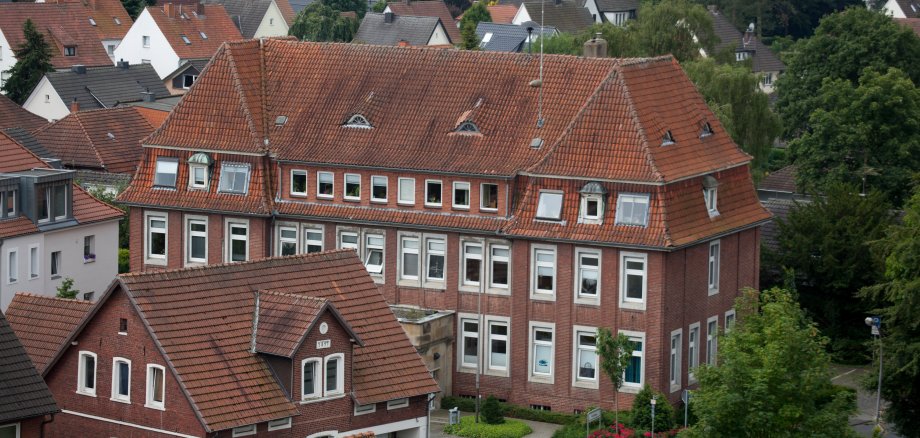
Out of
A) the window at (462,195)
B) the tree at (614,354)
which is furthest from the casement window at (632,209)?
the window at (462,195)

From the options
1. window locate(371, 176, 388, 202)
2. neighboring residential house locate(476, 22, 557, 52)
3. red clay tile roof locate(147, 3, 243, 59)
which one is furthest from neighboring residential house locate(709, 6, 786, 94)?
window locate(371, 176, 388, 202)

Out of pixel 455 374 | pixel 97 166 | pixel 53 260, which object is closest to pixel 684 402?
pixel 455 374

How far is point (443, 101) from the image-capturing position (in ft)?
267

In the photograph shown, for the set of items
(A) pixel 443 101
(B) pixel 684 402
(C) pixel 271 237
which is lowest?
(B) pixel 684 402

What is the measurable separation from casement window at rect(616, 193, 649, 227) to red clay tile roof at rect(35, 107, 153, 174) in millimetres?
35249

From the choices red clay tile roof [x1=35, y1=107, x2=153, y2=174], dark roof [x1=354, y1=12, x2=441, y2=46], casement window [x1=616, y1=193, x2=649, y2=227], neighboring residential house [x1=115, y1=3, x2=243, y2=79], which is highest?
dark roof [x1=354, y1=12, x2=441, y2=46]

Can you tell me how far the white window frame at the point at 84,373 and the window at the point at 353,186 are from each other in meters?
18.5

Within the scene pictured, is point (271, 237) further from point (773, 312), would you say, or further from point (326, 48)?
point (773, 312)

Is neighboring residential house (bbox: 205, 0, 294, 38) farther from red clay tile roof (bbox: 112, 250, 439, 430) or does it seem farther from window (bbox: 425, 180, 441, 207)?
red clay tile roof (bbox: 112, 250, 439, 430)

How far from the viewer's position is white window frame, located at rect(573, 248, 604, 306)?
3029 inches

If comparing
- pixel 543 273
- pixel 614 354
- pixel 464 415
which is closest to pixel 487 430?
pixel 464 415

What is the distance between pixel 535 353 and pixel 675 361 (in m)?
4.81

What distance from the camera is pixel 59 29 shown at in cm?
15400

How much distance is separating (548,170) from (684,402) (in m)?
9.06
